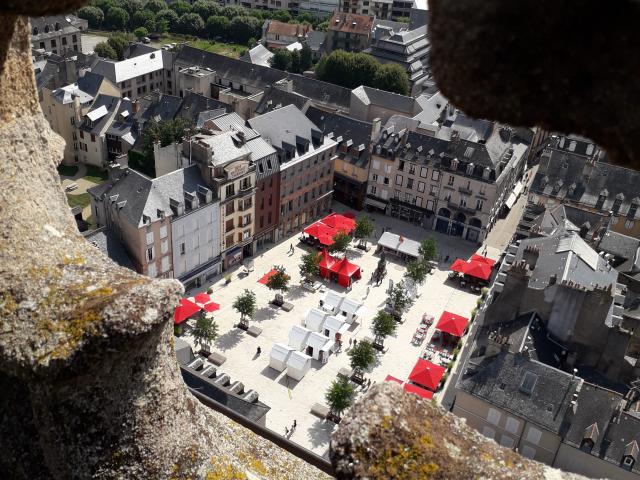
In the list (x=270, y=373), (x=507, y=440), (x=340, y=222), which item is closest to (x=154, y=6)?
(x=340, y=222)

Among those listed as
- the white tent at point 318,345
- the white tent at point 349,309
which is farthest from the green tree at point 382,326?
the white tent at point 318,345

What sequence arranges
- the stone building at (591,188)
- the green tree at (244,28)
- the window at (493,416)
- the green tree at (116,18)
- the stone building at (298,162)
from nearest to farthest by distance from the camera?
the window at (493,416), the stone building at (591,188), the stone building at (298,162), the green tree at (244,28), the green tree at (116,18)

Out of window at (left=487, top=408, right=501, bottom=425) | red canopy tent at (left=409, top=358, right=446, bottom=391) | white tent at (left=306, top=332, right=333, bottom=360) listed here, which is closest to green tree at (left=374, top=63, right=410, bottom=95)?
white tent at (left=306, top=332, right=333, bottom=360)

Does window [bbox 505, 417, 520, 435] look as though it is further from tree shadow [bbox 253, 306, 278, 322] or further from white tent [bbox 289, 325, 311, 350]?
Answer: tree shadow [bbox 253, 306, 278, 322]

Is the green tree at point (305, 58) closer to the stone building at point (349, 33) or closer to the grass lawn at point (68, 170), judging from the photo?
the stone building at point (349, 33)

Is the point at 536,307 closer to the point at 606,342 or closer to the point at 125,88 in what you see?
the point at 606,342

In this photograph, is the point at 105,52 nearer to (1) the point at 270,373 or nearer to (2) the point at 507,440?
(1) the point at 270,373
